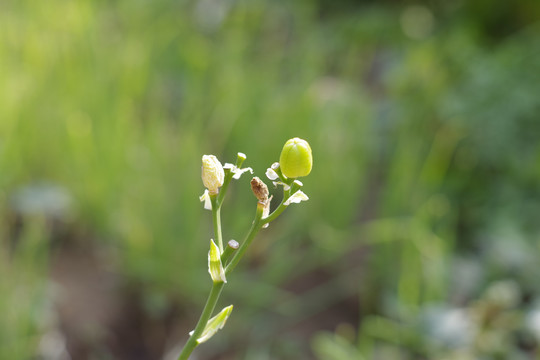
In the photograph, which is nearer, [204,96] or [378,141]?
[204,96]

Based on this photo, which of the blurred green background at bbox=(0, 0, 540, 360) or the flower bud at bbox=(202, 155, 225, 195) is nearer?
the flower bud at bbox=(202, 155, 225, 195)

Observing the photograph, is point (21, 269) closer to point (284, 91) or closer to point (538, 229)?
point (284, 91)

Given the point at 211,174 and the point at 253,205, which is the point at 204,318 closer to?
the point at 211,174

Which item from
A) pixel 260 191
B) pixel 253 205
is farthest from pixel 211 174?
pixel 253 205

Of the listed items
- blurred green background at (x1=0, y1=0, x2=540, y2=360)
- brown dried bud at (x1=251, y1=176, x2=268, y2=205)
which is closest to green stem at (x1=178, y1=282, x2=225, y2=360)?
brown dried bud at (x1=251, y1=176, x2=268, y2=205)

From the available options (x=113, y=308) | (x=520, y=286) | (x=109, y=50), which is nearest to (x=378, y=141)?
(x=520, y=286)

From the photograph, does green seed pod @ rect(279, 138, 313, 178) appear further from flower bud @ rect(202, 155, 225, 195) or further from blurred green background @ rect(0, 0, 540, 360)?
blurred green background @ rect(0, 0, 540, 360)
